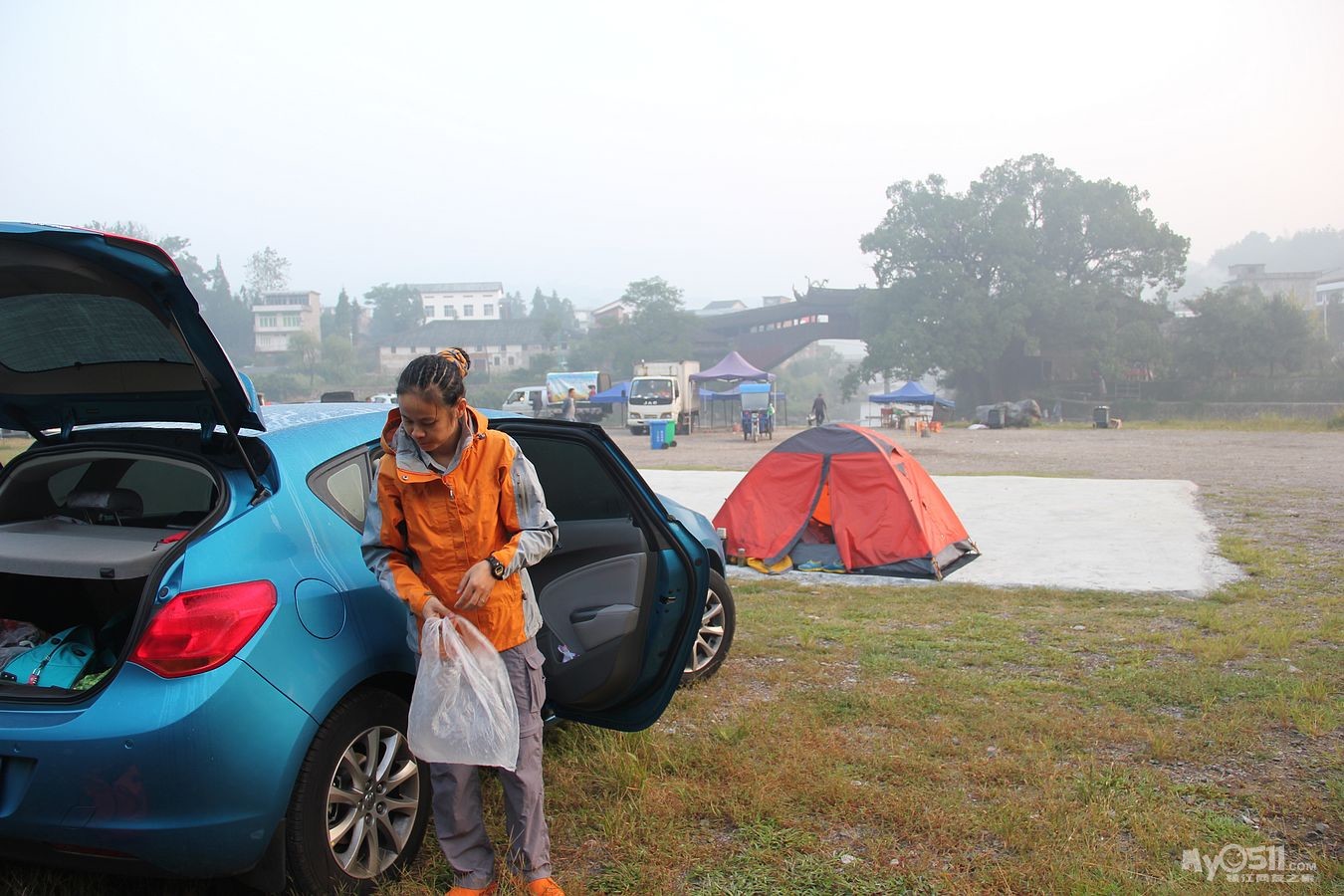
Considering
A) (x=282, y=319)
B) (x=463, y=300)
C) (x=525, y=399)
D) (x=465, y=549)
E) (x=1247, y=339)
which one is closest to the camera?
(x=465, y=549)

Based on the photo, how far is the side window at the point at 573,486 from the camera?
4.41 m

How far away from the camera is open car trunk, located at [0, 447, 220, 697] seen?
2.66 metres

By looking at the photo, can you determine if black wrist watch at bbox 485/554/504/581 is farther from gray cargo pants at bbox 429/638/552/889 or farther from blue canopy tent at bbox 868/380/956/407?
blue canopy tent at bbox 868/380/956/407

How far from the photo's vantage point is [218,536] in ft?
8.20

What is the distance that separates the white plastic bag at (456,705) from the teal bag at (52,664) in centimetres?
107

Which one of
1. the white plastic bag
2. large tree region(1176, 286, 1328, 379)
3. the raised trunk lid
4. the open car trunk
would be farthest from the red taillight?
large tree region(1176, 286, 1328, 379)

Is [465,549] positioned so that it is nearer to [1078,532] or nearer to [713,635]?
[713,635]

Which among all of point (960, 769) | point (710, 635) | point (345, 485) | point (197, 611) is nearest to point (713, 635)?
point (710, 635)

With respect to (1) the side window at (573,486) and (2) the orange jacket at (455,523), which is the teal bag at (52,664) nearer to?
(2) the orange jacket at (455,523)

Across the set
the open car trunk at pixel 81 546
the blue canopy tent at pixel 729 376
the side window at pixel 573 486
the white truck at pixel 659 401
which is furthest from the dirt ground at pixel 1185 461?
the open car trunk at pixel 81 546

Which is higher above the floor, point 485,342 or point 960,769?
point 485,342

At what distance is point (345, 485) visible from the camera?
2986 mm

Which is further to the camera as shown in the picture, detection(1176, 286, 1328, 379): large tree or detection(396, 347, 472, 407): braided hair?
detection(1176, 286, 1328, 379): large tree

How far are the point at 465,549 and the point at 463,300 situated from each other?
12514 cm
